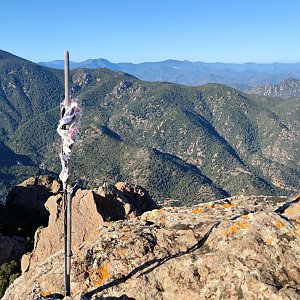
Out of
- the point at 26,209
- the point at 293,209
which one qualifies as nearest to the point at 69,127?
the point at 293,209

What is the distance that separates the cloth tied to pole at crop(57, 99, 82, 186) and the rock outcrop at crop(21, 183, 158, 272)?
552cm

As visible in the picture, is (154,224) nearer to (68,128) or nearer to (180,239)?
(180,239)

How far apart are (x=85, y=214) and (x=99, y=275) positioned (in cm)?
1735

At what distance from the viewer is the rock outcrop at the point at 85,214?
2211 cm

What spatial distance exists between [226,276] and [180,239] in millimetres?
2742

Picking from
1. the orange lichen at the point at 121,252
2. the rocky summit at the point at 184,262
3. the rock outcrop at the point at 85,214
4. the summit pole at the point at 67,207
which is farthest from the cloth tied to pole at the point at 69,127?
the rock outcrop at the point at 85,214

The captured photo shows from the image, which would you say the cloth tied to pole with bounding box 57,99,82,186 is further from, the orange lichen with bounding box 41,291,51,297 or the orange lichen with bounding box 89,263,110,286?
the orange lichen with bounding box 41,291,51,297

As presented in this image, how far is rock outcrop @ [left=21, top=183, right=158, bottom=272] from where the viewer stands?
72.5 ft

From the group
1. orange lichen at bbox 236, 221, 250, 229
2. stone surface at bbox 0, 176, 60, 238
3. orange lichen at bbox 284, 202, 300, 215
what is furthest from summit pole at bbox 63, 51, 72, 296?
stone surface at bbox 0, 176, 60, 238

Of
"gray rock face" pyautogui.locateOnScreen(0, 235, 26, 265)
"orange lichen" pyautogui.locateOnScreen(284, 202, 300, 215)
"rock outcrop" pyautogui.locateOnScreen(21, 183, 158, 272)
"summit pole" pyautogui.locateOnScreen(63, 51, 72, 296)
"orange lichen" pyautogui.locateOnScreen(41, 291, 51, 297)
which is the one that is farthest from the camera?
"gray rock face" pyautogui.locateOnScreen(0, 235, 26, 265)

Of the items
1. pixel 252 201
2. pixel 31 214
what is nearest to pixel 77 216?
pixel 252 201

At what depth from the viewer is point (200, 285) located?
10.4m

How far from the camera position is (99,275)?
1171cm

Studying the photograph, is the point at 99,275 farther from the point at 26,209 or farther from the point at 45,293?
the point at 26,209
